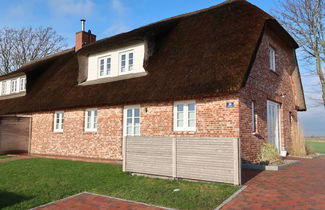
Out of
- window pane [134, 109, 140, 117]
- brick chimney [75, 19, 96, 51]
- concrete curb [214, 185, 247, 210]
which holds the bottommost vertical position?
concrete curb [214, 185, 247, 210]

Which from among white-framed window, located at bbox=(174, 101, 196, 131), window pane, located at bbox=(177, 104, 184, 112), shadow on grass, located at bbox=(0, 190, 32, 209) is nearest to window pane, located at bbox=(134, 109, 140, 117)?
white-framed window, located at bbox=(174, 101, 196, 131)

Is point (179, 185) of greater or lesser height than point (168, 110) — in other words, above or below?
below

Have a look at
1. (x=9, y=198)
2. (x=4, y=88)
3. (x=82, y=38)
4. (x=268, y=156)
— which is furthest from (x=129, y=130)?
(x=4, y=88)

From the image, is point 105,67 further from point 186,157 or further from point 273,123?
point 273,123

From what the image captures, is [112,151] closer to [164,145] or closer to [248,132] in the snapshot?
[164,145]

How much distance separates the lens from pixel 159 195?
6273 millimetres

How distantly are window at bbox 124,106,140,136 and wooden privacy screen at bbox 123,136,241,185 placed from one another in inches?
127

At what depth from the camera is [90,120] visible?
14.1 meters

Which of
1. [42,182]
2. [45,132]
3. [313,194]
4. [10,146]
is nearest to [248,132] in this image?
[313,194]

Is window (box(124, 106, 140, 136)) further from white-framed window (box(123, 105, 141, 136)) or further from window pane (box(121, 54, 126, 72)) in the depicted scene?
window pane (box(121, 54, 126, 72))

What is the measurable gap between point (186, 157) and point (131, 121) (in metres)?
5.40

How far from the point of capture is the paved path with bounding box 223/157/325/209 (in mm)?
5309

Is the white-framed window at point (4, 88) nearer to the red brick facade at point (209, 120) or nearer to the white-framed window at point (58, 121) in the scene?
the red brick facade at point (209, 120)

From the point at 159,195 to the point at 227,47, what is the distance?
6.55 m
